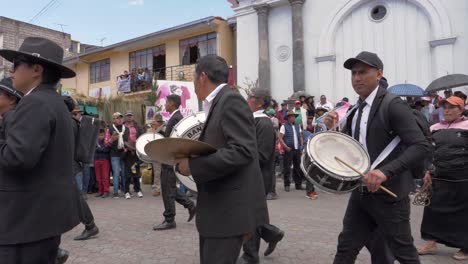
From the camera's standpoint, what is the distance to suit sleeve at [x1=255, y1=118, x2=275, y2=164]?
505 cm

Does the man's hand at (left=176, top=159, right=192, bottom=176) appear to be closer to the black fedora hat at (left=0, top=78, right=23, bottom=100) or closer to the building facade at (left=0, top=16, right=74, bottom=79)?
the black fedora hat at (left=0, top=78, right=23, bottom=100)

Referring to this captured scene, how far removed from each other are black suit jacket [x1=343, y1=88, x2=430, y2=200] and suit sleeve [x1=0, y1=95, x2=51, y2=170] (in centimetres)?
223

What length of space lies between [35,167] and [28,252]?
52 cm

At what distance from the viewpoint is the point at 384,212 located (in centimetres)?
309

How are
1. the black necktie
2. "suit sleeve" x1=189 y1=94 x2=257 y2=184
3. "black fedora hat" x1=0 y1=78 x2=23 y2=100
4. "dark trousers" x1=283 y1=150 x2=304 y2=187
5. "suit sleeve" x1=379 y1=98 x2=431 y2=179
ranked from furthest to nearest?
"dark trousers" x1=283 y1=150 x2=304 y2=187
the black necktie
"black fedora hat" x1=0 y1=78 x2=23 y2=100
"suit sleeve" x1=379 y1=98 x2=431 y2=179
"suit sleeve" x1=189 y1=94 x2=257 y2=184

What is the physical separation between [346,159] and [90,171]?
30.6 feet

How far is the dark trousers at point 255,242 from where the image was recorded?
462cm

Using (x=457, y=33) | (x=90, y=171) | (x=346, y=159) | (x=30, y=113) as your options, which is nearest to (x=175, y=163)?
(x=30, y=113)

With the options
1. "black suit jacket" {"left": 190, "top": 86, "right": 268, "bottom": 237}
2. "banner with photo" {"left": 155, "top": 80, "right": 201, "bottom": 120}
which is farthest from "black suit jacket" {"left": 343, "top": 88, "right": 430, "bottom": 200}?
"banner with photo" {"left": 155, "top": 80, "right": 201, "bottom": 120}

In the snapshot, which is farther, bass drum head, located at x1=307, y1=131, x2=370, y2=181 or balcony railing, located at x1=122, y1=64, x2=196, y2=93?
balcony railing, located at x1=122, y1=64, x2=196, y2=93

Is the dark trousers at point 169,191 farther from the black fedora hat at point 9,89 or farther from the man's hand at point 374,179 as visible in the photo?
the man's hand at point 374,179

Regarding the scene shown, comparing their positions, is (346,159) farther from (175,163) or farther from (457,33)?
(457,33)

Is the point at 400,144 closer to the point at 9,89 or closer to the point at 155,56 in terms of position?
the point at 9,89

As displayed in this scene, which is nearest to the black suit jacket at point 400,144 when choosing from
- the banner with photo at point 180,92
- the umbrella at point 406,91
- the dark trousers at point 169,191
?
the dark trousers at point 169,191
